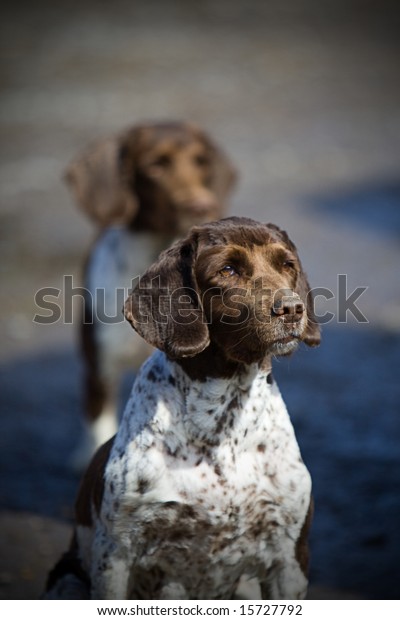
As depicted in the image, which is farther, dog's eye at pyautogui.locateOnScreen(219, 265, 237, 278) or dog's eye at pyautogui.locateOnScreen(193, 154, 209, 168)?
dog's eye at pyautogui.locateOnScreen(193, 154, 209, 168)

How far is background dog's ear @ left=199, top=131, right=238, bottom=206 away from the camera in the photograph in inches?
234

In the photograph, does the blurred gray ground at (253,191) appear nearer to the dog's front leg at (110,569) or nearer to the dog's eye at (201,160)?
the dog's front leg at (110,569)

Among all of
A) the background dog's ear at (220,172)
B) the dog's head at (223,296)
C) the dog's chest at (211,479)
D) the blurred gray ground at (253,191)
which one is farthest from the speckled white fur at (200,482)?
the background dog's ear at (220,172)

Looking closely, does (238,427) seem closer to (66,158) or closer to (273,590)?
(273,590)

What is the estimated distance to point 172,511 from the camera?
3.54m

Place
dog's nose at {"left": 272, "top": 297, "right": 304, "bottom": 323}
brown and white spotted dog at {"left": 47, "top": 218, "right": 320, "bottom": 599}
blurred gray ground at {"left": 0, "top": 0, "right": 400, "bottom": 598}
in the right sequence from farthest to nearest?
1. blurred gray ground at {"left": 0, "top": 0, "right": 400, "bottom": 598}
2. brown and white spotted dog at {"left": 47, "top": 218, "right": 320, "bottom": 599}
3. dog's nose at {"left": 272, "top": 297, "right": 304, "bottom": 323}

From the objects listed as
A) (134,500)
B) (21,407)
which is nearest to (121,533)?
(134,500)

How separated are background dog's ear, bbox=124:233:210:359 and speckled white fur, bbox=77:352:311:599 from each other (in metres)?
0.20

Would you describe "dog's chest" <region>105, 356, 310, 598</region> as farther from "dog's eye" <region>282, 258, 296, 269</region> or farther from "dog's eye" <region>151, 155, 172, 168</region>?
"dog's eye" <region>151, 155, 172, 168</region>

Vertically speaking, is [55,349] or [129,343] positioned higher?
[55,349]

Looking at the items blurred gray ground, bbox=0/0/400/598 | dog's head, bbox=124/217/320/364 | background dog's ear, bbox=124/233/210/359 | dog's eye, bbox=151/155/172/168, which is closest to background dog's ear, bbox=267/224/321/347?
dog's head, bbox=124/217/320/364

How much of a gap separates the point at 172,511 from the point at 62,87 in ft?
36.1

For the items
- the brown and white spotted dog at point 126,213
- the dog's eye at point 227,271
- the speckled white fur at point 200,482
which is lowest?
the speckled white fur at point 200,482

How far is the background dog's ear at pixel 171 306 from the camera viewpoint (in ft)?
11.2
